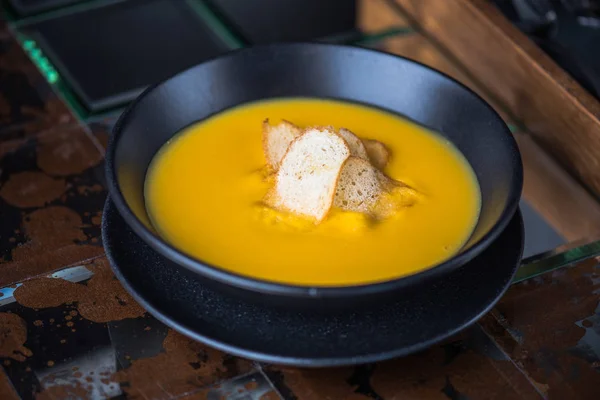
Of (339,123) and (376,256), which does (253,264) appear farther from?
(339,123)

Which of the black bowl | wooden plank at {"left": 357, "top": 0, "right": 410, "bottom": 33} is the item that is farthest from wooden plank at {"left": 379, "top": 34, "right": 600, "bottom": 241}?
wooden plank at {"left": 357, "top": 0, "right": 410, "bottom": 33}

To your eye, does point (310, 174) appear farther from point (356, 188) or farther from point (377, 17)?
point (377, 17)

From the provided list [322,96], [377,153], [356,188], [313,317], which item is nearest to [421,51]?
[322,96]

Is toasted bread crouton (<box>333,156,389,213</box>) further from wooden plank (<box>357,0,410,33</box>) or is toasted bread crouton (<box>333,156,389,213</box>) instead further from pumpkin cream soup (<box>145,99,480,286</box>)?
wooden plank (<box>357,0,410,33</box>)

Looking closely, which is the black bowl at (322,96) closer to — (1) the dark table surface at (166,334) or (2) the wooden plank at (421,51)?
(1) the dark table surface at (166,334)

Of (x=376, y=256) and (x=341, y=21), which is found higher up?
(x=376, y=256)

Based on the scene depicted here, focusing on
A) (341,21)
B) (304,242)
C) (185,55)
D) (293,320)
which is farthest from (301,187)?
(341,21)

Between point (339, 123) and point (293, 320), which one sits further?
point (339, 123)

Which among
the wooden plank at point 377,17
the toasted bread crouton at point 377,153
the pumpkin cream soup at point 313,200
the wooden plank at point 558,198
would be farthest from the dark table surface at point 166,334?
the wooden plank at point 377,17
